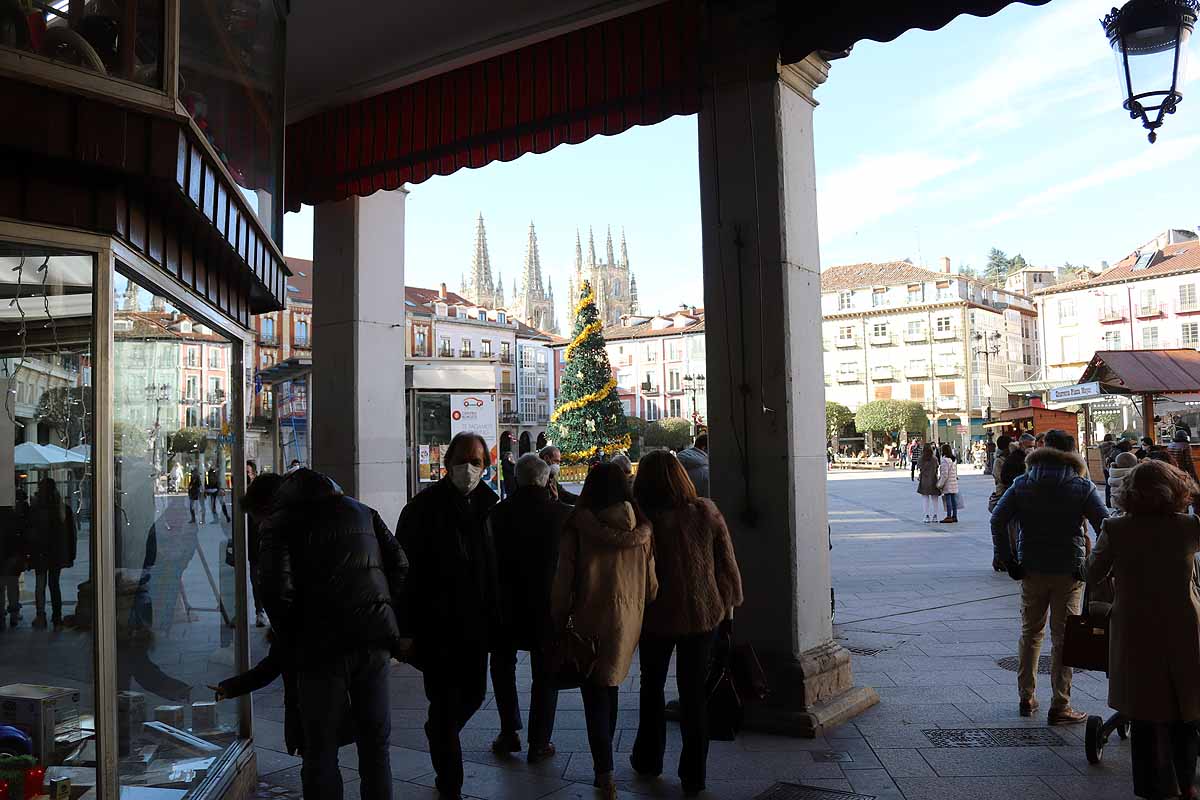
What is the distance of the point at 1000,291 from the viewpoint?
80.1m

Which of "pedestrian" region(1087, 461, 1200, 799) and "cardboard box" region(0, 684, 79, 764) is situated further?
"pedestrian" region(1087, 461, 1200, 799)

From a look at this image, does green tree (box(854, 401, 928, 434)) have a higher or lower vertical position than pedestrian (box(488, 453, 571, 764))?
higher

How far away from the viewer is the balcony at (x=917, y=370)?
74812 mm

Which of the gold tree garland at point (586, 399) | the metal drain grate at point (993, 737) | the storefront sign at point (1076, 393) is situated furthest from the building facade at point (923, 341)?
the metal drain grate at point (993, 737)

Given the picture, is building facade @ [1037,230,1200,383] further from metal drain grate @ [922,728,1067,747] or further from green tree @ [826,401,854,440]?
metal drain grate @ [922,728,1067,747]

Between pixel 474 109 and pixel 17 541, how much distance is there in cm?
490

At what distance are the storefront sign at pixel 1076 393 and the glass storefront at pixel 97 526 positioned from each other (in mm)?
18607

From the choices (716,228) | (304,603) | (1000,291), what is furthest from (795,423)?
(1000,291)

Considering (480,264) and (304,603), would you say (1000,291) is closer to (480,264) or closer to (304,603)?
(480,264)

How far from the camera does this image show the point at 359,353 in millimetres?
8070

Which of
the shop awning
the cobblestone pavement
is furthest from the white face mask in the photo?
the shop awning

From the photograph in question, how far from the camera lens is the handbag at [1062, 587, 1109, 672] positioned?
4.44m

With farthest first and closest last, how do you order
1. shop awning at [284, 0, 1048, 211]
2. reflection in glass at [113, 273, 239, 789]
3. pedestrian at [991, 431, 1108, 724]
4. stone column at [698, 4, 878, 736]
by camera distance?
1. stone column at [698, 4, 878, 736]
2. pedestrian at [991, 431, 1108, 724]
3. shop awning at [284, 0, 1048, 211]
4. reflection in glass at [113, 273, 239, 789]

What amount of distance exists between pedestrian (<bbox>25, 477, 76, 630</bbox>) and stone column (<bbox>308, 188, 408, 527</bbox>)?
449 cm
